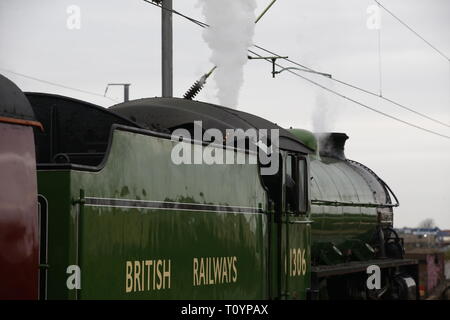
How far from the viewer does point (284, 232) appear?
11.4 m

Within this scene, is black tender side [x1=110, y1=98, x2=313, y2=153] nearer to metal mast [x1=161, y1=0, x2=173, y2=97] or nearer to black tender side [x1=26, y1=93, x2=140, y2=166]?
black tender side [x1=26, y1=93, x2=140, y2=166]

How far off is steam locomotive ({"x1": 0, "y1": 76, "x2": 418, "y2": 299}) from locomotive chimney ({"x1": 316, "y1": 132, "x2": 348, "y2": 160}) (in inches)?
138

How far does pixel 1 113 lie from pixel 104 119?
2.25m

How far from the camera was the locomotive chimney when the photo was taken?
1761 cm

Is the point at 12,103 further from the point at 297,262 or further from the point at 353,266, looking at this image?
the point at 353,266

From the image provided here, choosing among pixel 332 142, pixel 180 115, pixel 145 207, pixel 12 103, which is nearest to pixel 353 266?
pixel 332 142

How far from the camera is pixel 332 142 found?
17.7 meters

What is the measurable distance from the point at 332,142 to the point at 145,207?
32.7 ft

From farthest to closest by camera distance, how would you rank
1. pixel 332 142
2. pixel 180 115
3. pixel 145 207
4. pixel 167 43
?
pixel 332 142 → pixel 167 43 → pixel 180 115 → pixel 145 207

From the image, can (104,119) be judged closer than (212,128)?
Yes

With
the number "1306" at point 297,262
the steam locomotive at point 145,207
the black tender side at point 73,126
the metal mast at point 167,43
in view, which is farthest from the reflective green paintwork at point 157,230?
the metal mast at point 167,43

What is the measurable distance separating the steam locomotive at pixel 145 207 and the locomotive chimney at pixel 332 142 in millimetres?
3498

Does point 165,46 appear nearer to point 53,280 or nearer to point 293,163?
point 293,163
